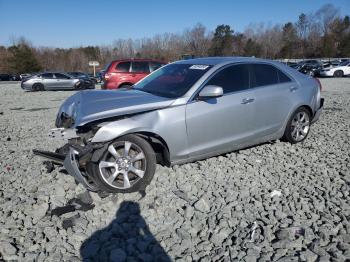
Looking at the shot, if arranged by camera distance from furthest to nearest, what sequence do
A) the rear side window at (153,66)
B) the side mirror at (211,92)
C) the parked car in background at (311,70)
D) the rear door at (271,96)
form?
the parked car in background at (311,70), the rear side window at (153,66), the rear door at (271,96), the side mirror at (211,92)

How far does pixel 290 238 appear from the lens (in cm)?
324

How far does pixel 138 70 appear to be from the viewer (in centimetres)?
1330

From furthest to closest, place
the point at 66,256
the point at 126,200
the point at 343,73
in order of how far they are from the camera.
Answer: the point at 343,73
the point at 126,200
the point at 66,256

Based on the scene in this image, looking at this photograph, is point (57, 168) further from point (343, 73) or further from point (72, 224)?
point (343, 73)

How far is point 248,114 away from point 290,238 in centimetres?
225

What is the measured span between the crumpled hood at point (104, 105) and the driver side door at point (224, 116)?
0.47 m

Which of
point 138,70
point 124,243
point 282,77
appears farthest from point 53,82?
point 124,243

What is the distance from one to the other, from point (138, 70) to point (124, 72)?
67cm

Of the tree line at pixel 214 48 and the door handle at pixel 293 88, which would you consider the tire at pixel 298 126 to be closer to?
the door handle at pixel 293 88

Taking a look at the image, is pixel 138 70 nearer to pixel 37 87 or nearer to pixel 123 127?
pixel 123 127

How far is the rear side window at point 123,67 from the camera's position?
508 inches

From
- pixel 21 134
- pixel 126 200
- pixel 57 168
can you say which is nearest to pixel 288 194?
pixel 126 200

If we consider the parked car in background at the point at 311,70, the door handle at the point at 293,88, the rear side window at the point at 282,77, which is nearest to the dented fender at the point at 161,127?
the rear side window at the point at 282,77

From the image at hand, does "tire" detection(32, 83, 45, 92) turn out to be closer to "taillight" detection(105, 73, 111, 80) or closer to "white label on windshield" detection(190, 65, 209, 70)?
"taillight" detection(105, 73, 111, 80)
